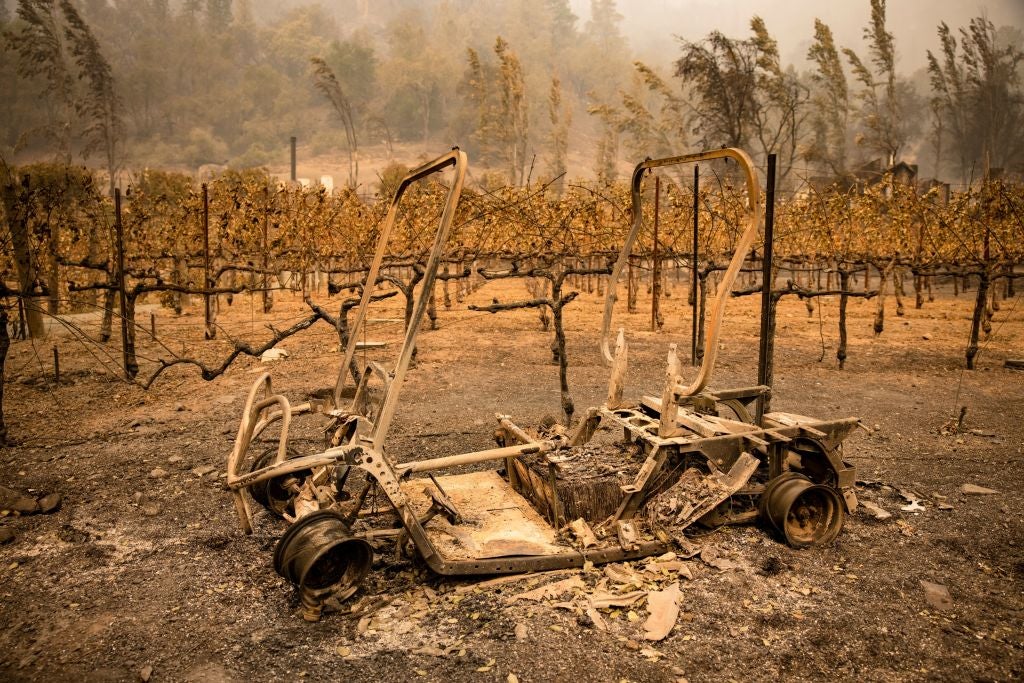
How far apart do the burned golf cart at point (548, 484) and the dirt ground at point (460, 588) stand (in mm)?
233

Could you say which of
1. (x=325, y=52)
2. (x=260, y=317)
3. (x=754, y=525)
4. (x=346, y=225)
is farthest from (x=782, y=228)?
(x=325, y=52)

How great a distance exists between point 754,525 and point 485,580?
237 cm

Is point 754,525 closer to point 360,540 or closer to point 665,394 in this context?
point 665,394

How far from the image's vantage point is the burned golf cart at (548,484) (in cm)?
433

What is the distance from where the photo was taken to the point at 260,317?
21.4 metres

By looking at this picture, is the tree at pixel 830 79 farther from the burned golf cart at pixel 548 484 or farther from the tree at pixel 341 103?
the burned golf cart at pixel 548 484

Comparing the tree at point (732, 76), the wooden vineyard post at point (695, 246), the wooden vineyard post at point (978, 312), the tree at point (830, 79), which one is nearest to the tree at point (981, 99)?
the tree at point (830, 79)

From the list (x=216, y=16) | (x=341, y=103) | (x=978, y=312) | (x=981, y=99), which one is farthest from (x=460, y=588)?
(x=216, y=16)

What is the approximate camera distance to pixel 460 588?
4617mm

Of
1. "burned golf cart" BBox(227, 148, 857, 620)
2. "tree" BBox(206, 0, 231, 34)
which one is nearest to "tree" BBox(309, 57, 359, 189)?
"tree" BBox(206, 0, 231, 34)

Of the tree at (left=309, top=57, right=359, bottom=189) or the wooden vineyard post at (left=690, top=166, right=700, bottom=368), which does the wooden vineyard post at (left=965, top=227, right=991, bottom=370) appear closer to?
the wooden vineyard post at (left=690, top=166, right=700, bottom=368)

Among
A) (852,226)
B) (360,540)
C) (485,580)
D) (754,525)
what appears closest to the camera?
(360,540)

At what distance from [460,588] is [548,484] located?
1.13 m

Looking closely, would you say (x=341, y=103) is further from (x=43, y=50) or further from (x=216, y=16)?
(x=216, y=16)
